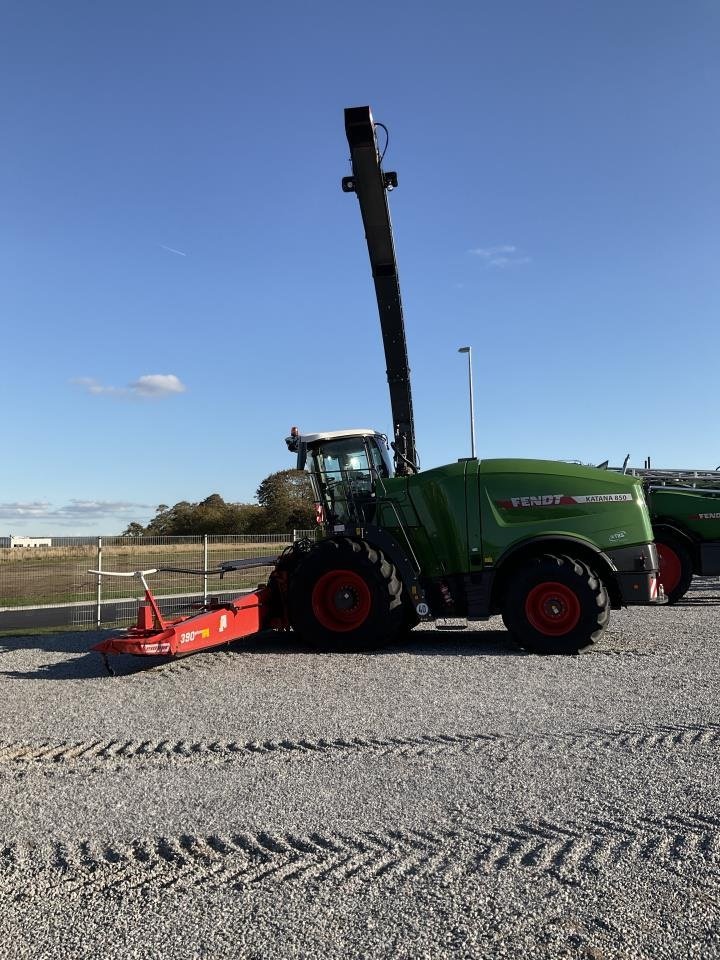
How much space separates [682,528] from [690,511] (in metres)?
0.33

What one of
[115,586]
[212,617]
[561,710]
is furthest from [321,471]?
[115,586]

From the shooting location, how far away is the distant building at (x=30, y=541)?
13.5 metres

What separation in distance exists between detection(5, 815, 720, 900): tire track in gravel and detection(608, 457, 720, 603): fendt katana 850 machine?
31.0 feet

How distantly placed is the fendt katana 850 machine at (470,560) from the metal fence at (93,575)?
393cm

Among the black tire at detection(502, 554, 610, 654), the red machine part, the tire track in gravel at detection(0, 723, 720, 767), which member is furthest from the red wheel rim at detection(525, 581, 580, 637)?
the red machine part

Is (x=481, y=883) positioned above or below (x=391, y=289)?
below

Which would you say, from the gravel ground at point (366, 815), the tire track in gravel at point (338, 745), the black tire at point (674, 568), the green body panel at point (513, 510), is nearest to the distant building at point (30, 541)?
the gravel ground at point (366, 815)

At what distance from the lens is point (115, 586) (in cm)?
1738

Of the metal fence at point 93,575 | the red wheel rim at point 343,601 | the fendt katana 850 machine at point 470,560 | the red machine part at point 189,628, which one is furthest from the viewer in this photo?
the metal fence at point 93,575

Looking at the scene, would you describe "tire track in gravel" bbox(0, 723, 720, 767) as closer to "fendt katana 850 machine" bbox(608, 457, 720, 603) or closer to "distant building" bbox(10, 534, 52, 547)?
"fendt katana 850 machine" bbox(608, 457, 720, 603)

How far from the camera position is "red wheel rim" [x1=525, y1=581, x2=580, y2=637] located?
855 centimetres

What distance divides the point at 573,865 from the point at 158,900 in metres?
1.88

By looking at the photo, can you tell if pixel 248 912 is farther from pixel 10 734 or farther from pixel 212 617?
pixel 212 617

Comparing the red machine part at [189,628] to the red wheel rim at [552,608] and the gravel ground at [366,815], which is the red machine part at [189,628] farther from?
the red wheel rim at [552,608]
